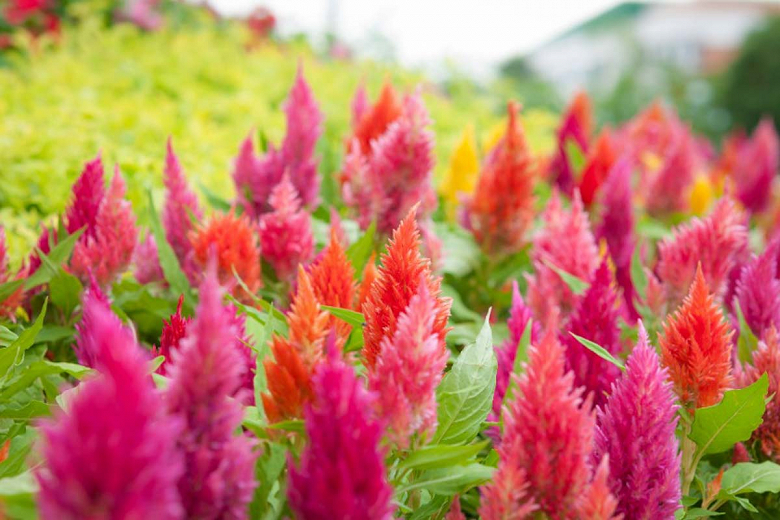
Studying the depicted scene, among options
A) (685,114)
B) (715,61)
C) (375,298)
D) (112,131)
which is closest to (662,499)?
(375,298)

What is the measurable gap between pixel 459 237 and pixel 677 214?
126 cm

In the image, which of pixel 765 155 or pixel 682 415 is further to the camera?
pixel 765 155

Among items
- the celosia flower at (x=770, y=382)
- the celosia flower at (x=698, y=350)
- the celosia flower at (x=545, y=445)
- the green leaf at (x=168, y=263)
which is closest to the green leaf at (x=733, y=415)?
the celosia flower at (x=698, y=350)

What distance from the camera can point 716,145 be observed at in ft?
47.6

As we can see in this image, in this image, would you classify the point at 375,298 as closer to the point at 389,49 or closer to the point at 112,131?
the point at 112,131

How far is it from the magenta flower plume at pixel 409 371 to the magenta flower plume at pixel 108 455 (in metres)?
0.35

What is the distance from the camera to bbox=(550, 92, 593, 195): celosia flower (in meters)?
3.44

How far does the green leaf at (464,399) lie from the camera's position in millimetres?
1228

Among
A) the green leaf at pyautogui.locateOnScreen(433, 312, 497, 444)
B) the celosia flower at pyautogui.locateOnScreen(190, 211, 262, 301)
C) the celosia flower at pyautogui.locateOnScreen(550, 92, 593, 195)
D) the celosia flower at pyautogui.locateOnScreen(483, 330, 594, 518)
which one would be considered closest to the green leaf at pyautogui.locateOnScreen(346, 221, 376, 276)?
the celosia flower at pyautogui.locateOnScreen(190, 211, 262, 301)

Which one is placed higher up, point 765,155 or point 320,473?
point 765,155

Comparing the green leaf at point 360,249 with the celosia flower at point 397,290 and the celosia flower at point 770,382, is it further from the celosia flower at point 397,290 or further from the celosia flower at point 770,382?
the celosia flower at point 770,382

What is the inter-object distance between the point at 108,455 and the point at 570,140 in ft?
10.4

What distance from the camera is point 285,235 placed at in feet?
5.72

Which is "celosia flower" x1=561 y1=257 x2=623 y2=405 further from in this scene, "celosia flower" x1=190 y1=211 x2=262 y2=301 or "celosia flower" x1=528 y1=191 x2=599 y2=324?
"celosia flower" x1=190 y1=211 x2=262 y2=301
